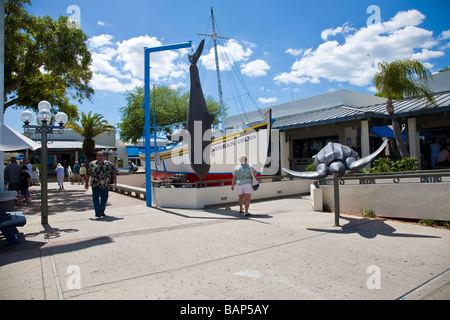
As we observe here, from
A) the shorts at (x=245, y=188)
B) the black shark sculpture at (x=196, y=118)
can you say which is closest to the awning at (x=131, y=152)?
the black shark sculpture at (x=196, y=118)

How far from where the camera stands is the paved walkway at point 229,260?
3080mm

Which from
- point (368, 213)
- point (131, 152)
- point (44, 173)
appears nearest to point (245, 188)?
point (368, 213)

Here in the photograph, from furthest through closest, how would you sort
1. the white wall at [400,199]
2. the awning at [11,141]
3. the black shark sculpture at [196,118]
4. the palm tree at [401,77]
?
the palm tree at [401,77] < the black shark sculpture at [196,118] < the white wall at [400,199] < the awning at [11,141]

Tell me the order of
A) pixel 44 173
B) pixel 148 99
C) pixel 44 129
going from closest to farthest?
pixel 44 173 → pixel 44 129 → pixel 148 99

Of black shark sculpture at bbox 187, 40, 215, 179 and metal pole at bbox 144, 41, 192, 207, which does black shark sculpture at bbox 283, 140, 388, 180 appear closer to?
black shark sculpture at bbox 187, 40, 215, 179

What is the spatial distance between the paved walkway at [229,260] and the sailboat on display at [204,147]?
286 centimetres

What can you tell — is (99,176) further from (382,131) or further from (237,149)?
(382,131)

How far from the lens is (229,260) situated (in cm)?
406

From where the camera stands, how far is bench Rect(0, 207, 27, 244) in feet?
15.4

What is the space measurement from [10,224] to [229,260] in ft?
12.1

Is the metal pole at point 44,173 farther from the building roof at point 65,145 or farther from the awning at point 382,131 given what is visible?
the building roof at point 65,145

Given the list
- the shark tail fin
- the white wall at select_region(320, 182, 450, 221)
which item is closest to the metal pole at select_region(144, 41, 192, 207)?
the shark tail fin

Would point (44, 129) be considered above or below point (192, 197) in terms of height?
above
